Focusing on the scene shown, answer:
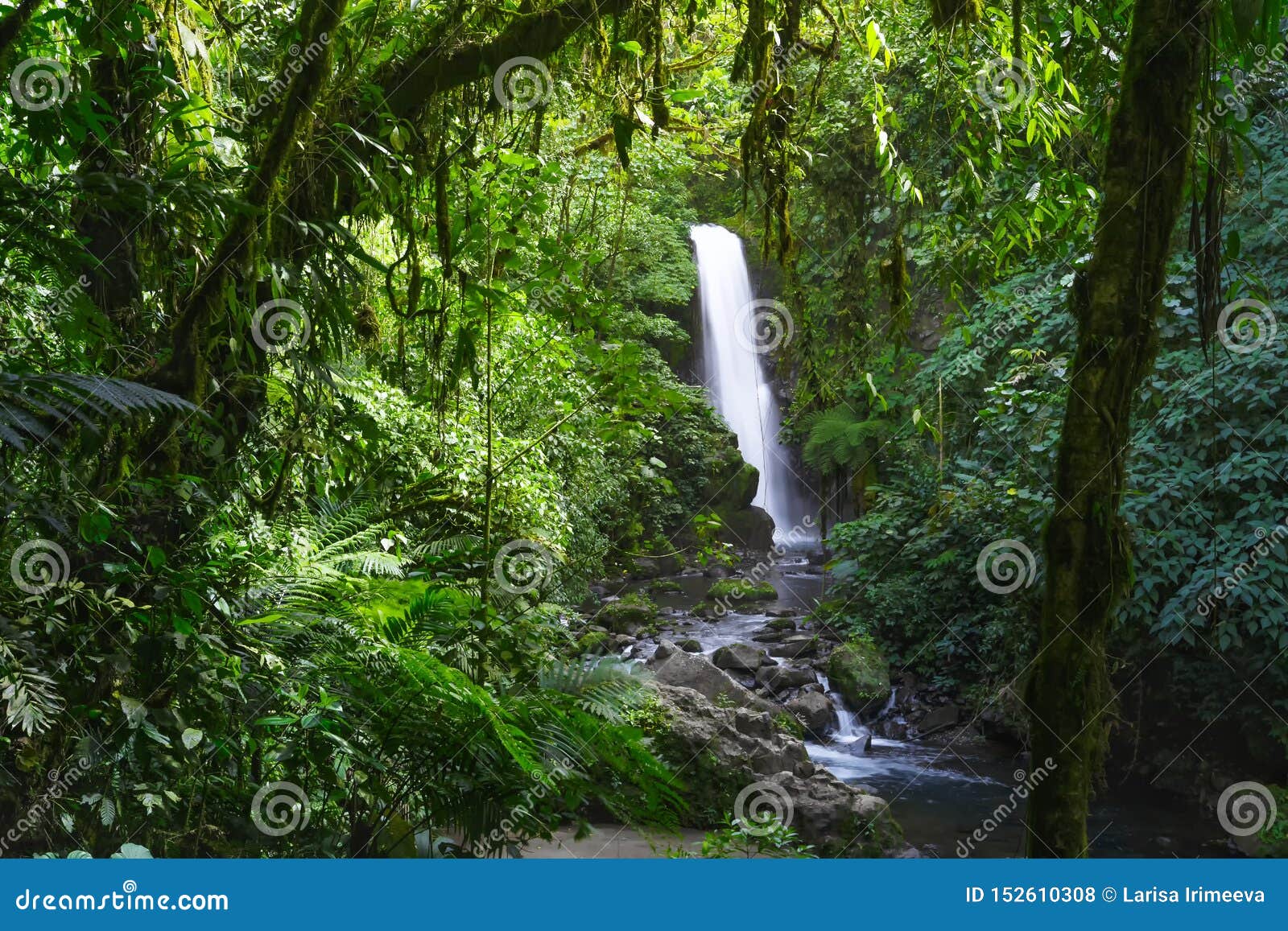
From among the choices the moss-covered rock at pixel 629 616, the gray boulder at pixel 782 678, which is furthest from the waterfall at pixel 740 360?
the gray boulder at pixel 782 678

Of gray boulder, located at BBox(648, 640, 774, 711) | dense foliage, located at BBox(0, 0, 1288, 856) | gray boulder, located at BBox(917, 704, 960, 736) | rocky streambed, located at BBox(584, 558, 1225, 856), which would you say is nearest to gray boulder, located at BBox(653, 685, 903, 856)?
rocky streambed, located at BBox(584, 558, 1225, 856)

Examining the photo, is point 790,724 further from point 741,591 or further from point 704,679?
point 741,591

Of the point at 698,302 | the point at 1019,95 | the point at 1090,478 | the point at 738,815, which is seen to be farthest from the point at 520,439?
the point at 698,302

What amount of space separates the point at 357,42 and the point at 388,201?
56cm

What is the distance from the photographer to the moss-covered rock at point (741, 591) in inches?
487

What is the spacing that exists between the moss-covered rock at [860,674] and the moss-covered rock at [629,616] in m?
2.44

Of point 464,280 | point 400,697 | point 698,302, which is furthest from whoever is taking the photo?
point 698,302

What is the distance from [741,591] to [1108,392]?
1036cm

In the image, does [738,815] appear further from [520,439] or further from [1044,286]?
[1044,286]

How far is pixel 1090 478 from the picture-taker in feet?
6.88

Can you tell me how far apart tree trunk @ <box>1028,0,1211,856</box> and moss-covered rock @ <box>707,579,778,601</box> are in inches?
395

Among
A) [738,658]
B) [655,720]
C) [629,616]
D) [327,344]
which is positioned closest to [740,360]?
[629,616]

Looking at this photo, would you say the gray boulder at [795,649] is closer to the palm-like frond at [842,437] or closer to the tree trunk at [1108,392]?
the palm-like frond at [842,437]

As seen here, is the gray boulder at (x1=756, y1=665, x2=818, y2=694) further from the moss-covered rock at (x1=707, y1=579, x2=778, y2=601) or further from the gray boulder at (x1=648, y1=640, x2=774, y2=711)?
the moss-covered rock at (x1=707, y1=579, x2=778, y2=601)
